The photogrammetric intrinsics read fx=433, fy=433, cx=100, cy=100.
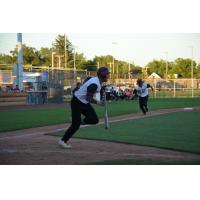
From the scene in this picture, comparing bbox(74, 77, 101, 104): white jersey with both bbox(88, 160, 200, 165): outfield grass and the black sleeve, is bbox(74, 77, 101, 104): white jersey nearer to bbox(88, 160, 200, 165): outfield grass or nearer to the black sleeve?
the black sleeve

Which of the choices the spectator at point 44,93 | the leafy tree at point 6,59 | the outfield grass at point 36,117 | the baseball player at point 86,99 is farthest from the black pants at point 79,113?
the leafy tree at point 6,59

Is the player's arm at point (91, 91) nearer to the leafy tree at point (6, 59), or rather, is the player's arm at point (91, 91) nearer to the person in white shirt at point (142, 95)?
the person in white shirt at point (142, 95)

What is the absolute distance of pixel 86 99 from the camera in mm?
10109

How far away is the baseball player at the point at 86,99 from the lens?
990 centimetres

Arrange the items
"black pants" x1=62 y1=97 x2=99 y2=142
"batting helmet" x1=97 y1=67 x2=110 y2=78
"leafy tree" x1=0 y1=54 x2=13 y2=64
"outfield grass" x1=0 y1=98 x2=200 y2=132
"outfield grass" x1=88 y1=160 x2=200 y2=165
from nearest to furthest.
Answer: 1. "outfield grass" x1=88 y1=160 x2=200 y2=165
2. "batting helmet" x1=97 y1=67 x2=110 y2=78
3. "black pants" x1=62 y1=97 x2=99 y2=142
4. "outfield grass" x1=0 y1=98 x2=200 y2=132
5. "leafy tree" x1=0 y1=54 x2=13 y2=64

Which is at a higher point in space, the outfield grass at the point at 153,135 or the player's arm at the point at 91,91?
the player's arm at the point at 91,91

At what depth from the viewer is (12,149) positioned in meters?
10.4

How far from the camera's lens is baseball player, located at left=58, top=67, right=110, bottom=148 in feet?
32.5

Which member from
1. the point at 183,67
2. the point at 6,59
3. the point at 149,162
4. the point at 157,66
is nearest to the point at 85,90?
the point at 149,162

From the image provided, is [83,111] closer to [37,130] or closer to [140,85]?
[37,130]

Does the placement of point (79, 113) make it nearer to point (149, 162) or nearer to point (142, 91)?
point (149, 162)

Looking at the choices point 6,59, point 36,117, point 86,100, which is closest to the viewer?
point 86,100

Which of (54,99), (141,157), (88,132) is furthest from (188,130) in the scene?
(54,99)

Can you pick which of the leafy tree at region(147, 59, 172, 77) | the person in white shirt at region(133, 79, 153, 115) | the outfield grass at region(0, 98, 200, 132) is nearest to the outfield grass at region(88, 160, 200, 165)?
the outfield grass at region(0, 98, 200, 132)
